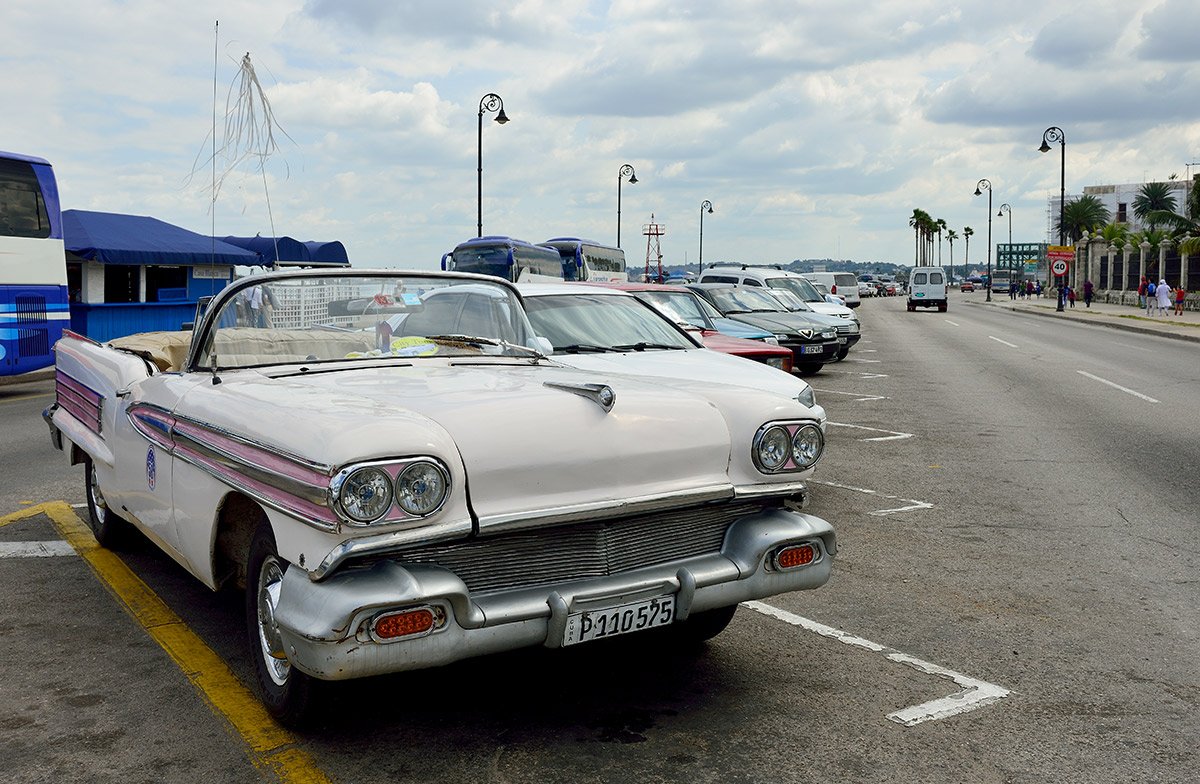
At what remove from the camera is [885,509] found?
784 centimetres

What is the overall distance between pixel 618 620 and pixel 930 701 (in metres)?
1.38

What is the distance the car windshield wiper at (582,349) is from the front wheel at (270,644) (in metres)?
4.65

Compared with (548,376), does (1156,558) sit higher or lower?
lower

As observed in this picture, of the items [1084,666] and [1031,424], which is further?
[1031,424]

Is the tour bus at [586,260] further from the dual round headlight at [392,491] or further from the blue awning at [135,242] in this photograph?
the dual round headlight at [392,491]

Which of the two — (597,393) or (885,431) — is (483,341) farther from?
(885,431)

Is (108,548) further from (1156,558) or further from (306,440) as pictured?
(1156,558)

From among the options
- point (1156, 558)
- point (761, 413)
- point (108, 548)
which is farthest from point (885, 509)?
point (108, 548)

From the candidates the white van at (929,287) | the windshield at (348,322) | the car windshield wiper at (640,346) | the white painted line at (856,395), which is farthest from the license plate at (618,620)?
the white van at (929,287)

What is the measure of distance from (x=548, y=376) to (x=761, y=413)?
89cm

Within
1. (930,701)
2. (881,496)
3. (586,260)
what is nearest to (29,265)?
(881,496)

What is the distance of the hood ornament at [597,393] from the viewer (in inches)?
148

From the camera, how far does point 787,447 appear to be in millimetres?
4117

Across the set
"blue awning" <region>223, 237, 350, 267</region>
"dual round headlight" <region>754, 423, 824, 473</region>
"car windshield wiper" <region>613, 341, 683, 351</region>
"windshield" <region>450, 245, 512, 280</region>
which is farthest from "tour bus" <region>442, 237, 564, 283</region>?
"dual round headlight" <region>754, 423, 824, 473</region>
